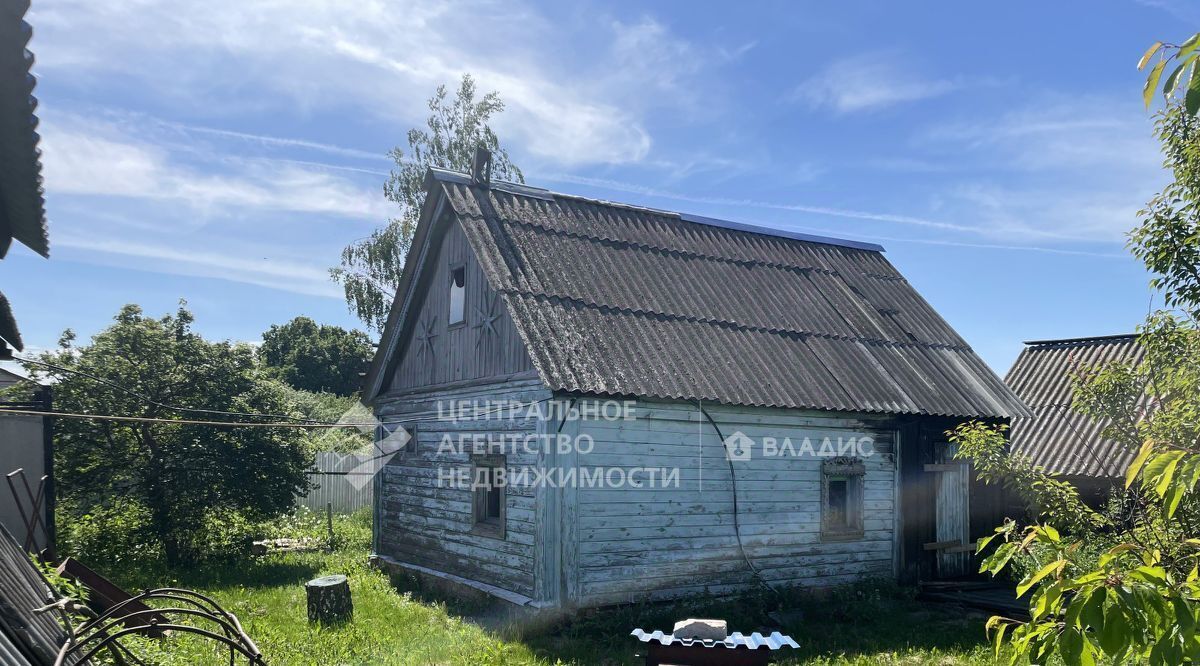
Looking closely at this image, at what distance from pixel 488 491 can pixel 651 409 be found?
295 centimetres

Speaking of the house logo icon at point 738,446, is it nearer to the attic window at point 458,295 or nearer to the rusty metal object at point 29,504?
the attic window at point 458,295

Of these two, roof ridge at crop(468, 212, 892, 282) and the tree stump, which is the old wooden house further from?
the tree stump

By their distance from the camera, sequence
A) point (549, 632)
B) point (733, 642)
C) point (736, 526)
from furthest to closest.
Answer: point (736, 526), point (549, 632), point (733, 642)

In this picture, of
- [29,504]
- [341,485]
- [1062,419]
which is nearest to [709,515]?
[29,504]

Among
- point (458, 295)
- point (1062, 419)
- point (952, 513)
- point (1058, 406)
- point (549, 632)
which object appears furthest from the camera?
point (1062, 419)

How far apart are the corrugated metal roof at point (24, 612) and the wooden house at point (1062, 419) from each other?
13924mm

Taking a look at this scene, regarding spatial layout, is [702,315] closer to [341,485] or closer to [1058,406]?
[1058,406]

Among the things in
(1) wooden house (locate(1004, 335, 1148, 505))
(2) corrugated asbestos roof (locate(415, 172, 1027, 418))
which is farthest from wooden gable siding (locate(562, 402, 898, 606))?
(1) wooden house (locate(1004, 335, 1148, 505))

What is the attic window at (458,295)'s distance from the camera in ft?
41.7

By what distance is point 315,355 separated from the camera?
48.5m

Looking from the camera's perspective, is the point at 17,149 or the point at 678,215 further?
the point at 678,215

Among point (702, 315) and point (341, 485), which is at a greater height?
point (702, 315)

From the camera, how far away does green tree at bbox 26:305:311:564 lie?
15.2 m

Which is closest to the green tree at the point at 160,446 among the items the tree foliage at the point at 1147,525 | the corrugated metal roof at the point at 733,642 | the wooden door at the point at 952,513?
the wooden door at the point at 952,513
